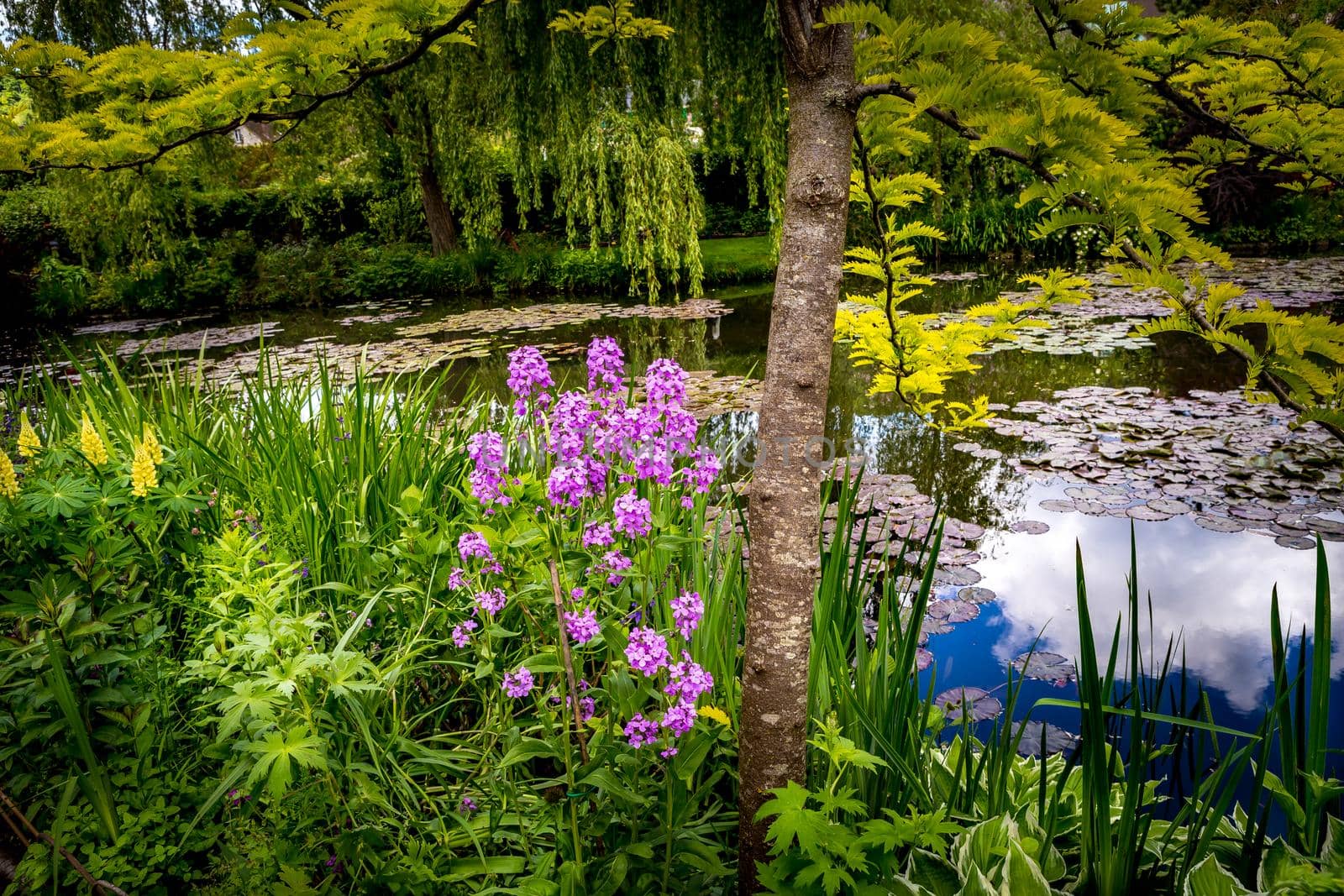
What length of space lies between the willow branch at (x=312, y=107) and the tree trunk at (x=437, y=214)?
10405 mm

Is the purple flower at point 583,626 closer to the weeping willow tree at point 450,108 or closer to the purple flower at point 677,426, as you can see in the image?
the purple flower at point 677,426

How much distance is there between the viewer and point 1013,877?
49.9 inches

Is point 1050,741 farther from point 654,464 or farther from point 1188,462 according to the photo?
point 1188,462

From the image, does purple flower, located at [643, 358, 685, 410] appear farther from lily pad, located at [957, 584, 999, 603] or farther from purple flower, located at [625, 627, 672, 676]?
lily pad, located at [957, 584, 999, 603]

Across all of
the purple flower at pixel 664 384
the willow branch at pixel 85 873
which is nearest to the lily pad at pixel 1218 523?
the purple flower at pixel 664 384

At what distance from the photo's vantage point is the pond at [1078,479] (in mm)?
3166

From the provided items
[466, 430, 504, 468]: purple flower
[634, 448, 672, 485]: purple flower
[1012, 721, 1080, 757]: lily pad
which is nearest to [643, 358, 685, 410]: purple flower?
[634, 448, 672, 485]: purple flower

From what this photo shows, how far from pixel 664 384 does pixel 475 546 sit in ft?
1.86

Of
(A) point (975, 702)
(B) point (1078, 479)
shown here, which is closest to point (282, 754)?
(A) point (975, 702)

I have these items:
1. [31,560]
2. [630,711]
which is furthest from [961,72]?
[31,560]

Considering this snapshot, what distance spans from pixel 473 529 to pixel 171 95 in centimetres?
142

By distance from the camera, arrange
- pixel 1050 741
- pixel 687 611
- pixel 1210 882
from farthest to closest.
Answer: pixel 1050 741, pixel 687 611, pixel 1210 882

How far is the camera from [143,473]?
5.84ft

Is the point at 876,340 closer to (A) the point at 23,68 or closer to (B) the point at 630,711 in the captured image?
(B) the point at 630,711
